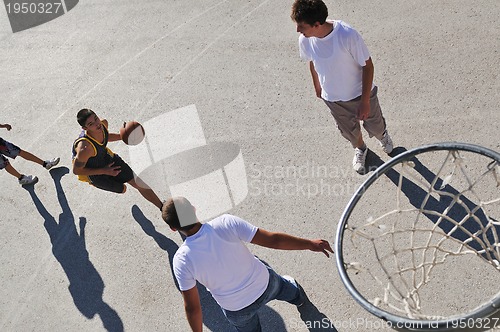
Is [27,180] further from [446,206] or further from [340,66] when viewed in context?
[446,206]

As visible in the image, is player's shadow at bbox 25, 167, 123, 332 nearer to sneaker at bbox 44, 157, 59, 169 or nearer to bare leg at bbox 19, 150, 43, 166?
sneaker at bbox 44, 157, 59, 169

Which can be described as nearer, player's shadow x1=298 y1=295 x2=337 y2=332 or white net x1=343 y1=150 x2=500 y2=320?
white net x1=343 y1=150 x2=500 y2=320

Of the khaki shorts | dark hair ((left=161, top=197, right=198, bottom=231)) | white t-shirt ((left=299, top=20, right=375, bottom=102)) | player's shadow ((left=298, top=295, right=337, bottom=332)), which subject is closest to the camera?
dark hair ((left=161, top=197, right=198, bottom=231))

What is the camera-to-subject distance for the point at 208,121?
7062 millimetres

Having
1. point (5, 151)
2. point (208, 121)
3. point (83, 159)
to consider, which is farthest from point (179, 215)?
point (5, 151)

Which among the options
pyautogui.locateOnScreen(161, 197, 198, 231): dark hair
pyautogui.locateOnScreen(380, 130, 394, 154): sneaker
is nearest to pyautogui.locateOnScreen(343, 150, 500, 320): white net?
pyautogui.locateOnScreen(380, 130, 394, 154): sneaker

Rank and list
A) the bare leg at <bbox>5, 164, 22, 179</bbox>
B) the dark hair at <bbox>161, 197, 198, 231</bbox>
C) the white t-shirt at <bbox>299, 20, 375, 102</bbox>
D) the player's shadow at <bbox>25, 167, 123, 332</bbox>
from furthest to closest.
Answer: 1. the bare leg at <bbox>5, 164, 22, 179</bbox>
2. the player's shadow at <bbox>25, 167, 123, 332</bbox>
3. the white t-shirt at <bbox>299, 20, 375, 102</bbox>
4. the dark hair at <bbox>161, 197, 198, 231</bbox>

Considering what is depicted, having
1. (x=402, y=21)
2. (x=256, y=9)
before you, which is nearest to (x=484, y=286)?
(x=402, y=21)

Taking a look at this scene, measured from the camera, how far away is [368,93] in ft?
16.4

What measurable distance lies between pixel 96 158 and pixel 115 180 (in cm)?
36

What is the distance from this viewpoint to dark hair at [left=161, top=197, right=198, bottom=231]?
409 centimetres

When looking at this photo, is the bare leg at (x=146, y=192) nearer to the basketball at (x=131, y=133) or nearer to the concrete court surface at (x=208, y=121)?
the concrete court surface at (x=208, y=121)

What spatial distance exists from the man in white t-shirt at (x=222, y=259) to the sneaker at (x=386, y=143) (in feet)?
6.52

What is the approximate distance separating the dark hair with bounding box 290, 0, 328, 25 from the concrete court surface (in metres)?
2.05
